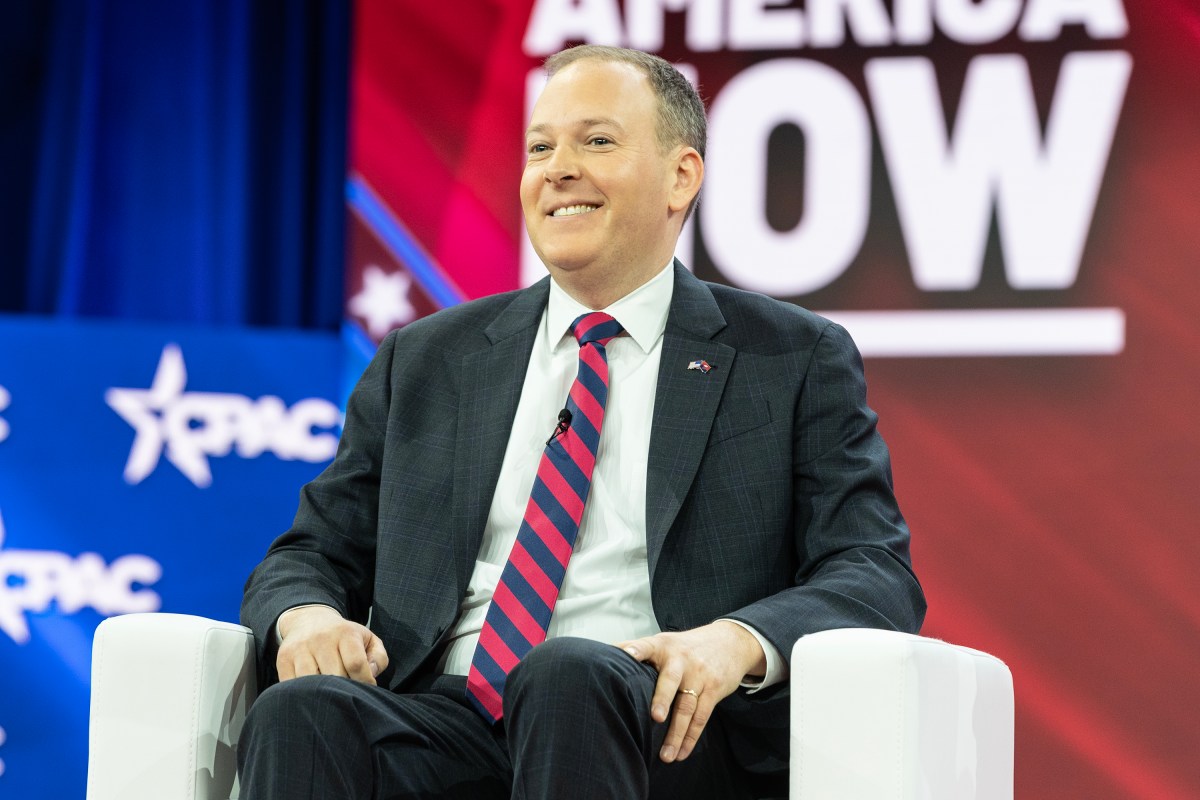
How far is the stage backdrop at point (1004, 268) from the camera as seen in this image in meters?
2.99

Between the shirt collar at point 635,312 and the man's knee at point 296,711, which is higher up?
the shirt collar at point 635,312

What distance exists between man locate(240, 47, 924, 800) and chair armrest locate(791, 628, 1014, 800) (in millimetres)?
102

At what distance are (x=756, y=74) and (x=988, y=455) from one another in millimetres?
982

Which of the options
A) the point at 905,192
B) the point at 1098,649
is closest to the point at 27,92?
the point at 905,192

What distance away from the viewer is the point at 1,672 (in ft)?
10.7

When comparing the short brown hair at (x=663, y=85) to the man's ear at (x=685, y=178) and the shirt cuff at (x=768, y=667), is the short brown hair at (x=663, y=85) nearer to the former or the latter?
the man's ear at (x=685, y=178)

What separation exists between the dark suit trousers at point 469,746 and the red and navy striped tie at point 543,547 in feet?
0.36

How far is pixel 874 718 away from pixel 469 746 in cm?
46

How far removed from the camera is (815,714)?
149 cm

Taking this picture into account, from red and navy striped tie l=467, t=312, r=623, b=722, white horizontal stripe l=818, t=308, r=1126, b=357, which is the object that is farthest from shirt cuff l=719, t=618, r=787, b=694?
white horizontal stripe l=818, t=308, r=1126, b=357

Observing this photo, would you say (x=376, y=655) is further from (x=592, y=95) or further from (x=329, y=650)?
(x=592, y=95)

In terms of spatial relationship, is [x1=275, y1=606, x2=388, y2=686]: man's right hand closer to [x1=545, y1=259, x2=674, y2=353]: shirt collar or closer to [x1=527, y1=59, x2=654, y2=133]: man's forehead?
[x1=545, y1=259, x2=674, y2=353]: shirt collar

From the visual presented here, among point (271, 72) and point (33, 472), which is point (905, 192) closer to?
point (271, 72)

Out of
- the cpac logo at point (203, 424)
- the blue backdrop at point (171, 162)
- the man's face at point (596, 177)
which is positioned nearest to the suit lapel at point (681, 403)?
the man's face at point (596, 177)
